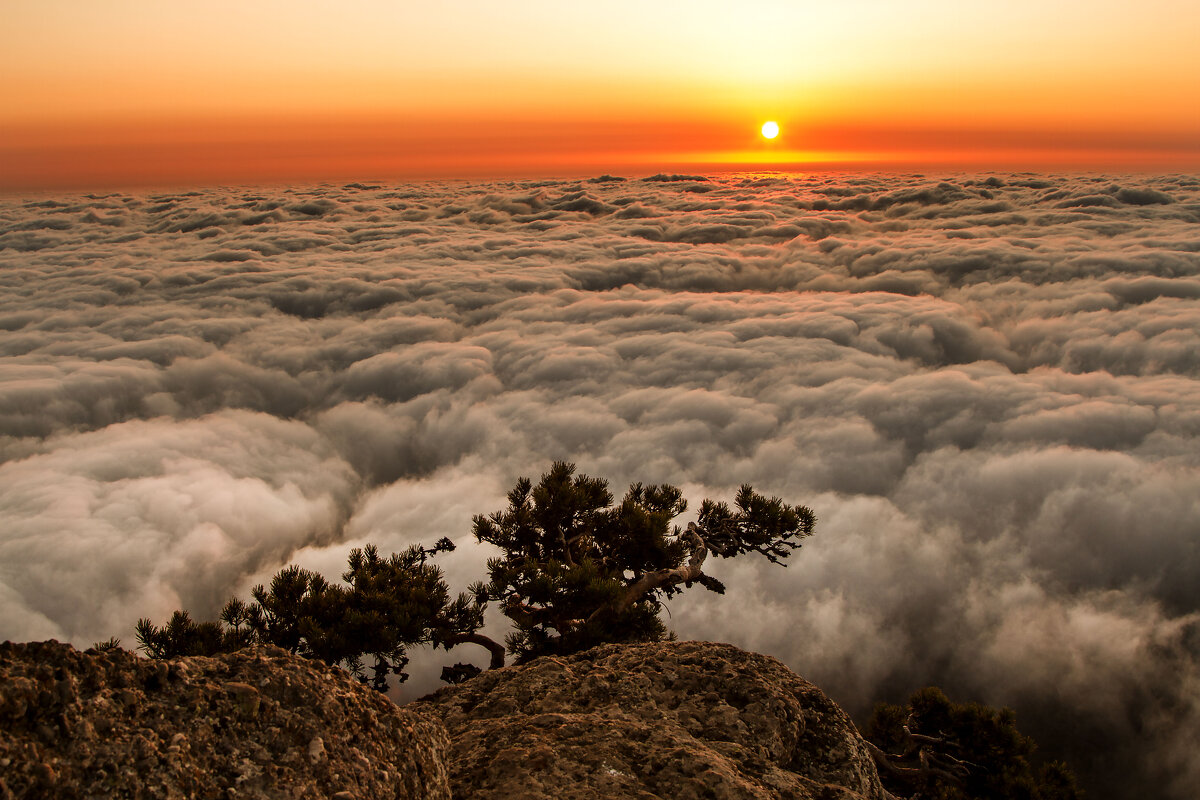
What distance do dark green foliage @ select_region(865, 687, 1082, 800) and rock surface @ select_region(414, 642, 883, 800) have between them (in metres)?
4.36

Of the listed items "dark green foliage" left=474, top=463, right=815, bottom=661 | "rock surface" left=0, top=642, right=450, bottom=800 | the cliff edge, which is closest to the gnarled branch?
"dark green foliage" left=474, top=463, right=815, bottom=661

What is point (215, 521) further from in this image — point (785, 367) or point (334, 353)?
point (785, 367)

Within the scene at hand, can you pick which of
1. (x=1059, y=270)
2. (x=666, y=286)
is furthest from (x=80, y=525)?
(x=1059, y=270)

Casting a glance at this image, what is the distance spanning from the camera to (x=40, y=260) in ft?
549

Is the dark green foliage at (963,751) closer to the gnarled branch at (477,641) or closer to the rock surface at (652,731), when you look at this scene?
the rock surface at (652,731)

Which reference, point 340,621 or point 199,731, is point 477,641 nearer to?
point 340,621

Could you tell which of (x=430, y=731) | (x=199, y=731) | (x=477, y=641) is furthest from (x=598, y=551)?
(x=199, y=731)

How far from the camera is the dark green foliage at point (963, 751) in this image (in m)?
9.36

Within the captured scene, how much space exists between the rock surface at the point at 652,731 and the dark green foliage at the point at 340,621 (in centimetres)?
Result: 165

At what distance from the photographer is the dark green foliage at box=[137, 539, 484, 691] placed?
7500 millimetres

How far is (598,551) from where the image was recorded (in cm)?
1098

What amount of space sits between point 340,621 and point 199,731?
5.18 meters

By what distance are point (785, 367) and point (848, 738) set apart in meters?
88.3

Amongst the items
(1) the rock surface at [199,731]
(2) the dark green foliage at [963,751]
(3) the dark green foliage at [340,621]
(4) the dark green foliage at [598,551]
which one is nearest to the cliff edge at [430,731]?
(1) the rock surface at [199,731]
